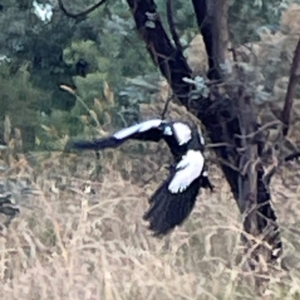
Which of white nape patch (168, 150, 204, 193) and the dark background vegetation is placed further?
the dark background vegetation

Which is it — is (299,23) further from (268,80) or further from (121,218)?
(121,218)

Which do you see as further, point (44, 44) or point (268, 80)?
point (44, 44)

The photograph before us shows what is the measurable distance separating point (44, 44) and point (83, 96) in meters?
2.41

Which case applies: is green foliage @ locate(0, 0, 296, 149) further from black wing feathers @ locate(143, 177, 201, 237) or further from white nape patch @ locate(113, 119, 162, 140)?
black wing feathers @ locate(143, 177, 201, 237)

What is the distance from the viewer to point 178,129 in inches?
169

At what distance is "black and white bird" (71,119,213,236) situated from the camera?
4.18 metres

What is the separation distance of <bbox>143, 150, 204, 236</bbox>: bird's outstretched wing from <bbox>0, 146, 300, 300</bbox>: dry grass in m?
0.17

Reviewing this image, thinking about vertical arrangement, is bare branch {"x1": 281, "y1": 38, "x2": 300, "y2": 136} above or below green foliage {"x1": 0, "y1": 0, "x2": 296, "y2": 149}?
above

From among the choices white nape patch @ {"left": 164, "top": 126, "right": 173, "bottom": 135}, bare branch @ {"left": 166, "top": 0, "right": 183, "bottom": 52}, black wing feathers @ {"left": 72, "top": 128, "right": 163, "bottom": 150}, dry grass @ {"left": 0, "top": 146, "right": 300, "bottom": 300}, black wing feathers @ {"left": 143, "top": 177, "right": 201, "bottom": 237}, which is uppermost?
bare branch @ {"left": 166, "top": 0, "right": 183, "bottom": 52}

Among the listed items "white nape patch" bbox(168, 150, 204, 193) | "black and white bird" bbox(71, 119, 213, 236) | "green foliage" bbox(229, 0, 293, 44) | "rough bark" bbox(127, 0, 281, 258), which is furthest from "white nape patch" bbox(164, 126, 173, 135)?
"green foliage" bbox(229, 0, 293, 44)

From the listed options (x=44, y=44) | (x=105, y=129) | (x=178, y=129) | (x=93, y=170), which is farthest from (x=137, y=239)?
(x=44, y=44)

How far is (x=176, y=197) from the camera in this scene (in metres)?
4.18

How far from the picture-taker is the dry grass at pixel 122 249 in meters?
4.11

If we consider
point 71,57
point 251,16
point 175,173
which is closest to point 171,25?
Result: point 175,173
